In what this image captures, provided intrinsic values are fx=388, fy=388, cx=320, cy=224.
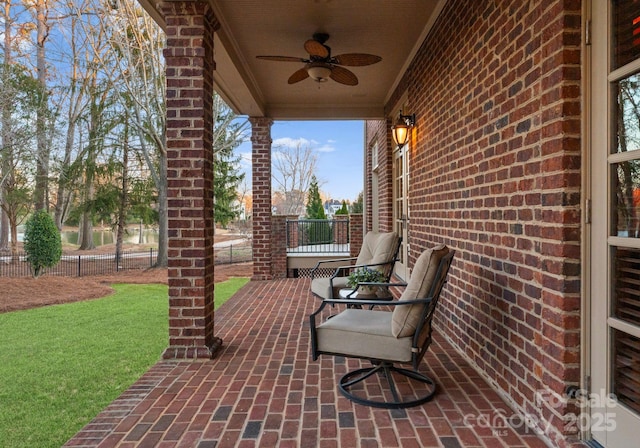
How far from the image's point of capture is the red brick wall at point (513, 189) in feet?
5.74

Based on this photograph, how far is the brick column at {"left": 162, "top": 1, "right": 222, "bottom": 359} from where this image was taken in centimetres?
304

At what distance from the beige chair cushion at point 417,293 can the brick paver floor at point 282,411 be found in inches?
17.8

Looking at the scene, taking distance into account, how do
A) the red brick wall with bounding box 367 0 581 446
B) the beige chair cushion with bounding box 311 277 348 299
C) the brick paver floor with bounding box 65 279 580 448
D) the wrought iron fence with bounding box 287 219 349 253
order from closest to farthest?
1. the red brick wall with bounding box 367 0 581 446
2. the brick paver floor with bounding box 65 279 580 448
3. the beige chair cushion with bounding box 311 277 348 299
4. the wrought iron fence with bounding box 287 219 349 253

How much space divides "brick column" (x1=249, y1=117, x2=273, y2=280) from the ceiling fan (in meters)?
2.66

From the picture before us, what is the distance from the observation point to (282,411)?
2199mm

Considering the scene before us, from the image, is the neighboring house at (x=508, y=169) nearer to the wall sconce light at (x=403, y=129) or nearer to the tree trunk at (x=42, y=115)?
Result: the wall sconce light at (x=403, y=129)

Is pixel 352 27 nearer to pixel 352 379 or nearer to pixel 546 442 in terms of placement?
pixel 352 379

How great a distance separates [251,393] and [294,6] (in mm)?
3180

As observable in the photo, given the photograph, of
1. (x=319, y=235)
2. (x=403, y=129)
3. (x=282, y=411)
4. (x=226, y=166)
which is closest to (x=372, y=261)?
(x=403, y=129)

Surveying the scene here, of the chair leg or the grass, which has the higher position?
the chair leg

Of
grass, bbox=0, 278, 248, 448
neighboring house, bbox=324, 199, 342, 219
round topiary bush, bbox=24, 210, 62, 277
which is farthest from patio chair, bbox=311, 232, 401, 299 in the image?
neighboring house, bbox=324, 199, 342, 219

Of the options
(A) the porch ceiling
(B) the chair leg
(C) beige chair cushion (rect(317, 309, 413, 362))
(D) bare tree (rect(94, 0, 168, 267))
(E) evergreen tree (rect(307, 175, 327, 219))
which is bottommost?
(B) the chair leg

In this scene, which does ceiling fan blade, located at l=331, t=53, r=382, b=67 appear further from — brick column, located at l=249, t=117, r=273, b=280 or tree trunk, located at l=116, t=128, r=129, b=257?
tree trunk, located at l=116, t=128, r=129, b=257

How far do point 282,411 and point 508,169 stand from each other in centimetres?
191
